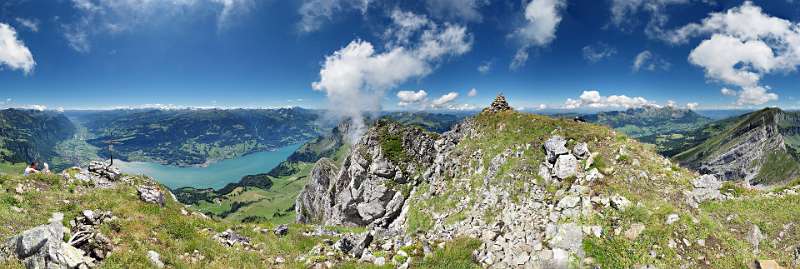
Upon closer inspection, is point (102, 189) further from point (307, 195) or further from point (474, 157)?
point (307, 195)

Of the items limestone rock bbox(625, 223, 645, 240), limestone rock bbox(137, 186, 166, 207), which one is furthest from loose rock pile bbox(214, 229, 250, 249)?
limestone rock bbox(625, 223, 645, 240)

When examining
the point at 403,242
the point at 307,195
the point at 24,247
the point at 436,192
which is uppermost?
the point at 24,247

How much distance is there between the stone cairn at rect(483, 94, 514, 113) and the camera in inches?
1869

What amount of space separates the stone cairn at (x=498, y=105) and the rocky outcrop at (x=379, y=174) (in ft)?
32.7

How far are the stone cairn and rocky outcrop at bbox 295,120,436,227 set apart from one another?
9.96 m

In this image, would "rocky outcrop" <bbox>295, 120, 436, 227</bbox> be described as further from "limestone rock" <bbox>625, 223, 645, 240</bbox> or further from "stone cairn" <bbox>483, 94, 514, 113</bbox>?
"limestone rock" <bbox>625, 223, 645, 240</bbox>

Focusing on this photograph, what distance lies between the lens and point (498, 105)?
159 feet

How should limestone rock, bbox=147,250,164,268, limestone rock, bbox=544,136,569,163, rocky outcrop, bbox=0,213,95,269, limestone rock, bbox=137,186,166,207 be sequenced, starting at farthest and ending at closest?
1. limestone rock, bbox=544,136,569,163
2. limestone rock, bbox=137,186,166,207
3. limestone rock, bbox=147,250,164,268
4. rocky outcrop, bbox=0,213,95,269

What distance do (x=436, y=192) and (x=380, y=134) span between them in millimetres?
21256

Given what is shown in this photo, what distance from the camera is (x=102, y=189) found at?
68.5 feet

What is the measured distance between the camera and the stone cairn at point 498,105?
47.5m

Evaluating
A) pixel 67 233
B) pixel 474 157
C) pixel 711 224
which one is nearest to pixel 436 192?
pixel 474 157

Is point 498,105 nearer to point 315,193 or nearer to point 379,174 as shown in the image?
point 379,174

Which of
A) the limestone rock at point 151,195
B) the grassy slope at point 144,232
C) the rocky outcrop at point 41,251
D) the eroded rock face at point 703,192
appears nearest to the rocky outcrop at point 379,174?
the limestone rock at point 151,195
